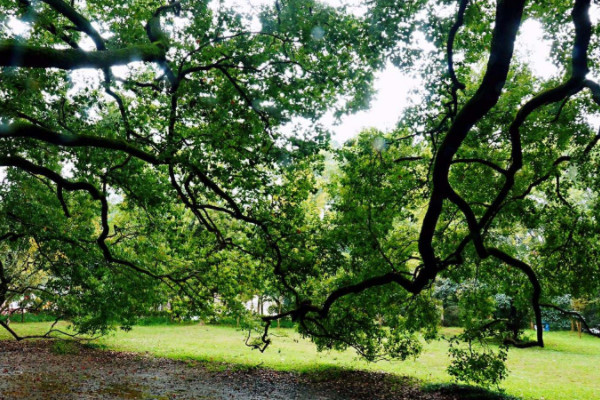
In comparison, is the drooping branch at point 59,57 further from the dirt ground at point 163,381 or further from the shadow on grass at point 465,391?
the shadow on grass at point 465,391

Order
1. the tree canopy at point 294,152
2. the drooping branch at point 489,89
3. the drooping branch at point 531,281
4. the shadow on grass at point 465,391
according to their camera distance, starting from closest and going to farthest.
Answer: the drooping branch at point 489,89 → the tree canopy at point 294,152 → the drooping branch at point 531,281 → the shadow on grass at point 465,391

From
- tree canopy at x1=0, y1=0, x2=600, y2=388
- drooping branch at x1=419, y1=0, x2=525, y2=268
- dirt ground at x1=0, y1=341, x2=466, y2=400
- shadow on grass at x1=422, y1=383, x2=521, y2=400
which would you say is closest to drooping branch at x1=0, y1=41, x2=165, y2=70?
tree canopy at x1=0, y1=0, x2=600, y2=388

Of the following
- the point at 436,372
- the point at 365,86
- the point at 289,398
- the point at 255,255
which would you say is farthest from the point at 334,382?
the point at 365,86

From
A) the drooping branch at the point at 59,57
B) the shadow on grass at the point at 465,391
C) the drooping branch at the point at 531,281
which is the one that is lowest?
the shadow on grass at the point at 465,391

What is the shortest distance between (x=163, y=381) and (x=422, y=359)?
1167cm

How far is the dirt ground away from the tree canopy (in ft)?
5.52

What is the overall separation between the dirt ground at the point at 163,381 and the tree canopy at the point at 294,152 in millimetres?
1682

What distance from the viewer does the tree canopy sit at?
5.79 meters

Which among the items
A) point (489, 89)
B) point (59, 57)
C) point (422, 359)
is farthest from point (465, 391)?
point (59, 57)

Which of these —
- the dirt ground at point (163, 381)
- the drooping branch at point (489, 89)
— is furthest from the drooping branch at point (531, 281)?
the dirt ground at point (163, 381)

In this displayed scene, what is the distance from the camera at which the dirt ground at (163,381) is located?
11.1 metres

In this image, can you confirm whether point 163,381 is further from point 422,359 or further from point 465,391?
point 422,359

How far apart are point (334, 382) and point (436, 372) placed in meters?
4.36

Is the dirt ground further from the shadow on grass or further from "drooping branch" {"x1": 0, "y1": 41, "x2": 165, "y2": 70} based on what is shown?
"drooping branch" {"x1": 0, "y1": 41, "x2": 165, "y2": 70}
